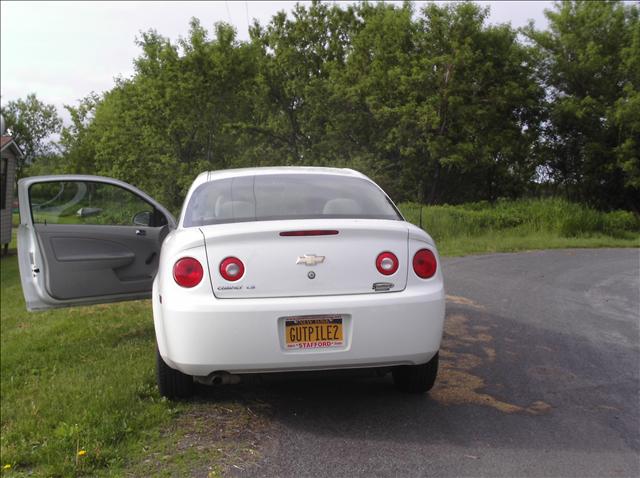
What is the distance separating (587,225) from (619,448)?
18.5 metres

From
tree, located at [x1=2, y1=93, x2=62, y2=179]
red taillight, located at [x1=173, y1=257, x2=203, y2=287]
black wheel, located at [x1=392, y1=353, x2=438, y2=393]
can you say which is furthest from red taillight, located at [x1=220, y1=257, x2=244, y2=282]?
tree, located at [x1=2, y1=93, x2=62, y2=179]

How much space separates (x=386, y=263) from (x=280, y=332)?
0.78m

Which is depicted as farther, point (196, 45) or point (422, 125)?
point (196, 45)

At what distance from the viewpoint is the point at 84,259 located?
6629mm

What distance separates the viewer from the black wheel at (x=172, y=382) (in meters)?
4.59

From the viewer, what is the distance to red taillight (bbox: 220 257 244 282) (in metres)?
3.97

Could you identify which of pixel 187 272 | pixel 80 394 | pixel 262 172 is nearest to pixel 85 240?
pixel 80 394

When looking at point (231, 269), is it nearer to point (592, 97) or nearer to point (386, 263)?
point (386, 263)

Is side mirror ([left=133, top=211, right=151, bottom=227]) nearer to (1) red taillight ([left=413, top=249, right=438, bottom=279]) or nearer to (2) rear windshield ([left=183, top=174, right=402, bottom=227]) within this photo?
(2) rear windshield ([left=183, top=174, right=402, bottom=227])

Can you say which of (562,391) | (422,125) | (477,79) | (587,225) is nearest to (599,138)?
(477,79)

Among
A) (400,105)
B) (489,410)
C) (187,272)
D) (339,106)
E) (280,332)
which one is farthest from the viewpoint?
(339,106)

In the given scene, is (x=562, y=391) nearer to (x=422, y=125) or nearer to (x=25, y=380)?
(x=25, y=380)

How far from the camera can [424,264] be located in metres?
4.23

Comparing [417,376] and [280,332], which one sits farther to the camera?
[417,376]
